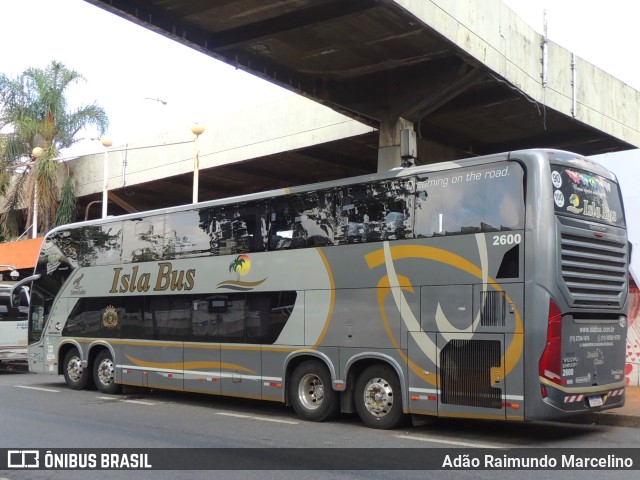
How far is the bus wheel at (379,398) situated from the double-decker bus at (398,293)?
0.09 ft

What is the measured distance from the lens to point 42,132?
3288 centimetres

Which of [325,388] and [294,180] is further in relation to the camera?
[294,180]

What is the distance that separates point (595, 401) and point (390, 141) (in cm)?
991

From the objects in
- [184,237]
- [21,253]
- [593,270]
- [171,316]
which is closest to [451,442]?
[593,270]

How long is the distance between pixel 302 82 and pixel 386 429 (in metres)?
9.33

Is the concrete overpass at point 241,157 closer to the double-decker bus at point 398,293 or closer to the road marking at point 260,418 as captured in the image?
the double-decker bus at point 398,293

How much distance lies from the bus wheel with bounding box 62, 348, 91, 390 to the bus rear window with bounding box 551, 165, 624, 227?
11.6 meters

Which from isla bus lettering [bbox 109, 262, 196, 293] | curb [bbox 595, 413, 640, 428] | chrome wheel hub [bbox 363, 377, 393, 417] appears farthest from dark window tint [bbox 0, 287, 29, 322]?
curb [bbox 595, 413, 640, 428]

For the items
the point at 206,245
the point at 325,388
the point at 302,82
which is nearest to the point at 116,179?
the point at 302,82

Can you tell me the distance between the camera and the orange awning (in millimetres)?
30531

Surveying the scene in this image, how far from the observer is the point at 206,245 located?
14.0 metres

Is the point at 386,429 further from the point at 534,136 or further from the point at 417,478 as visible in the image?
the point at 534,136

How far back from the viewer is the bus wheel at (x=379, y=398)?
11.0 m

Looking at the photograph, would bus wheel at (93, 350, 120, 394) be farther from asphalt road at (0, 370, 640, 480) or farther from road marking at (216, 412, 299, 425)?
road marking at (216, 412, 299, 425)
